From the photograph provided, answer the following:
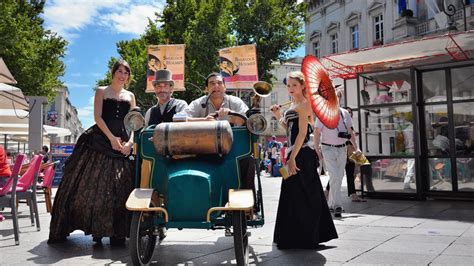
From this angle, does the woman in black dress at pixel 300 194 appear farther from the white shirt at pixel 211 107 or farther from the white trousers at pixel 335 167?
the white trousers at pixel 335 167

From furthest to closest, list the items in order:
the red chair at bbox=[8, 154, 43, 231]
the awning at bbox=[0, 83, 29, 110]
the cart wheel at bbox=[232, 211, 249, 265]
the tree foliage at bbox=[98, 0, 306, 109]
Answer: the tree foliage at bbox=[98, 0, 306, 109] < the awning at bbox=[0, 83, 29, 110] < the red chair at bbox=[8, 154, 43, 231] < the cart wheel at bbox=[232, 211, 249, 265]

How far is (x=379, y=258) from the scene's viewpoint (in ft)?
14.4

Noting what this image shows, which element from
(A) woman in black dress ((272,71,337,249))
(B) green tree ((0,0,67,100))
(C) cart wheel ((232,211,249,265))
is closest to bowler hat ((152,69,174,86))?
(A) woman in black dress ((272,71,337,249))

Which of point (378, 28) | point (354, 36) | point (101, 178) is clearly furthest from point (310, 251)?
point (354, 36)

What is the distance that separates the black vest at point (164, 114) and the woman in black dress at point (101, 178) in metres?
0.38

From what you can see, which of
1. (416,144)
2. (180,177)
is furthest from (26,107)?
(180,177)

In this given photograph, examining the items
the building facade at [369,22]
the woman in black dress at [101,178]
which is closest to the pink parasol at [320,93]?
the woman in black dress at [101,178]

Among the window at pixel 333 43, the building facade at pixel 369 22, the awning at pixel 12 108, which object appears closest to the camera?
the awning at pixel 12 108

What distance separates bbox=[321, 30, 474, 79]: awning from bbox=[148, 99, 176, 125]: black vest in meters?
5.64

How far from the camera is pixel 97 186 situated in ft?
17.1

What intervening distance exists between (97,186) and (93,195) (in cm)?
11

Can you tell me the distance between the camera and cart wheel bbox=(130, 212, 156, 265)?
3688 millimetres

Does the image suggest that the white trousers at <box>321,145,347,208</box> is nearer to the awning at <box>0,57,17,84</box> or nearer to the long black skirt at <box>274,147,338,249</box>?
the long black skirt at <box>274,147,338,249</box>

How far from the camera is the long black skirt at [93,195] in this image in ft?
16.8
